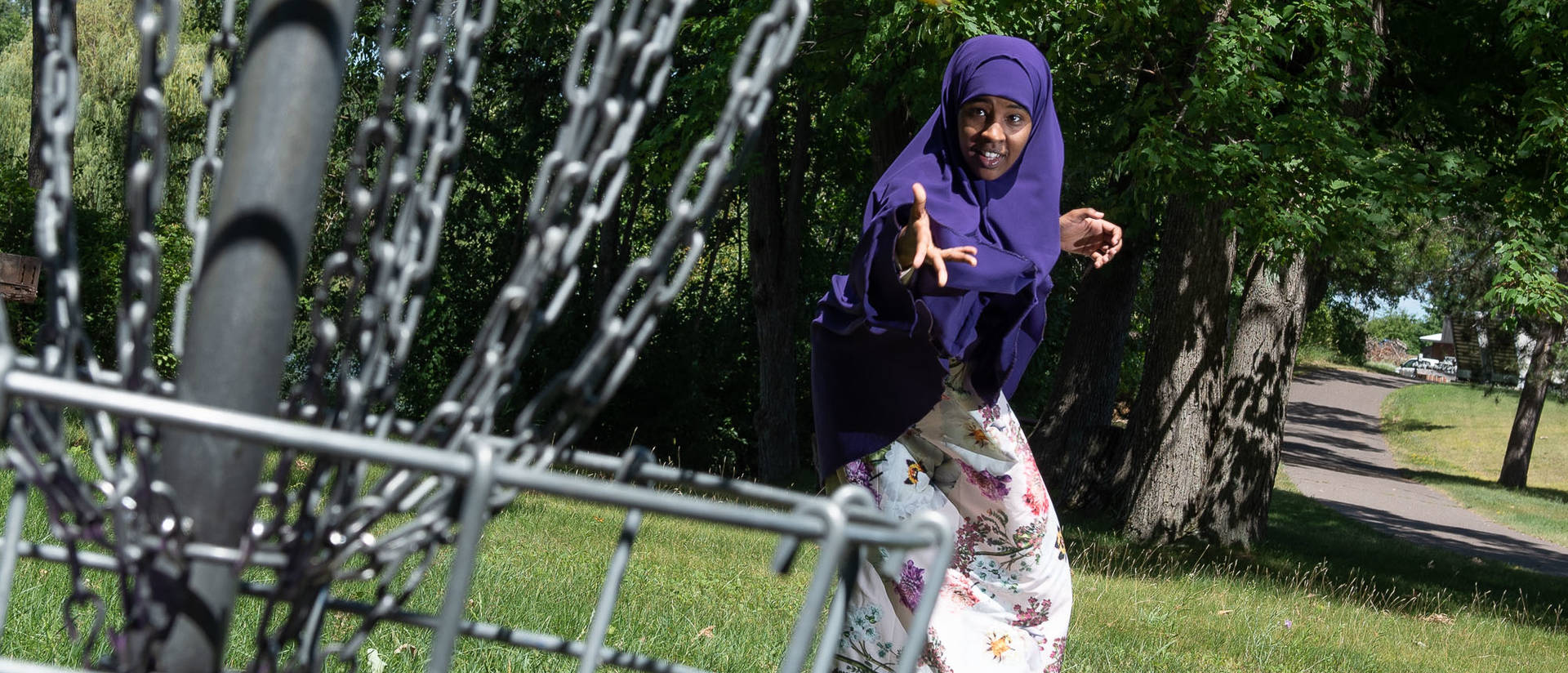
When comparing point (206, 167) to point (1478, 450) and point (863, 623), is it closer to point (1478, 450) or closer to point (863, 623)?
point (863, 623)

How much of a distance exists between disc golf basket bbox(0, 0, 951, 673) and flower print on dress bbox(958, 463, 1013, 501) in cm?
205

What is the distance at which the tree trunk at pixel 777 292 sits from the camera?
13.8 metres

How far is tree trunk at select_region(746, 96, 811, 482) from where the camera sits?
13812 mm

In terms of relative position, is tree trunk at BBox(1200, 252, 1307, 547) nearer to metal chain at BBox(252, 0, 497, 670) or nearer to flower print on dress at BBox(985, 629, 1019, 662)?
flower print on dress at BBox(985, 629, 1019, 662)

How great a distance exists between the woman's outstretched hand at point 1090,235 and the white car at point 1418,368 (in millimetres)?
71196


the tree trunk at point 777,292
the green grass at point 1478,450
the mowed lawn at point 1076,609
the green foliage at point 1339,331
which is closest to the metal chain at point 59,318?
the mowed lawn at point 1076,609

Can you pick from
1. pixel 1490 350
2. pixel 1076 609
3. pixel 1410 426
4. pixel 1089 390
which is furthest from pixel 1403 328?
pixel 1076 609

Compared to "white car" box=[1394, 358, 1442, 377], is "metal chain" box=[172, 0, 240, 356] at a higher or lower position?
lower

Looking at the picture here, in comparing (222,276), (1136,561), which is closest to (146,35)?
(222,276)

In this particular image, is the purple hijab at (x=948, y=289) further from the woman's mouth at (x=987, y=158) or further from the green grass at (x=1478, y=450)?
the green grass at (x=1478, y=450)

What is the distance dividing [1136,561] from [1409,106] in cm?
430

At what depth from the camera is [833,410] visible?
3.20 meters

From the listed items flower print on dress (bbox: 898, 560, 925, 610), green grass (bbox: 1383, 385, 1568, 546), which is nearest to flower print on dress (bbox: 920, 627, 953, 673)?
flower print on dress (bbox: 898, 560, 925, 610)

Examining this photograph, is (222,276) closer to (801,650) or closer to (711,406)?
(801,650)
